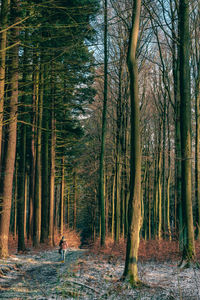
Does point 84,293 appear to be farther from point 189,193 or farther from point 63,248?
point 63,248

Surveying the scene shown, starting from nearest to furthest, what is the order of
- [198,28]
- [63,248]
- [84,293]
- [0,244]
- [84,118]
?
[84,293], [0,244], [63,248], [198,28], [84,118]

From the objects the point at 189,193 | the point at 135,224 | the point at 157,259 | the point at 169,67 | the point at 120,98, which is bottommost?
the point at 157,259

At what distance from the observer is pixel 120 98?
17.6 m

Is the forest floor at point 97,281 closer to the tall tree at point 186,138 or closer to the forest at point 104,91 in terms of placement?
the forest at point 104,91

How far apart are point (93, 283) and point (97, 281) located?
212 millimetres

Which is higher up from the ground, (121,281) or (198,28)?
(198,28)

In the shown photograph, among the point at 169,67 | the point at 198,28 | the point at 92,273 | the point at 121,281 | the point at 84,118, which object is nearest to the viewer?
the point at 121,281

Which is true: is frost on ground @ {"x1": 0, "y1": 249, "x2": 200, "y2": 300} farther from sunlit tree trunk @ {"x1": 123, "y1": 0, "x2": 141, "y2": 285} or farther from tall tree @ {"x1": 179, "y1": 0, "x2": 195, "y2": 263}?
tall tree @ {"x1": 179, "y1": 0, "x2": 195, "y2": 263}

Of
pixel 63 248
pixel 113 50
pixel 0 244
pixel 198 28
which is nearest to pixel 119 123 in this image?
pixel 113 50

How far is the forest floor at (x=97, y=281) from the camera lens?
683cm

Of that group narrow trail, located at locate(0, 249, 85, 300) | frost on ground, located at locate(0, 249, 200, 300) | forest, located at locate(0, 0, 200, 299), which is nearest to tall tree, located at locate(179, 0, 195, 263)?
forest, located at locate(0, 0, 200, 299)

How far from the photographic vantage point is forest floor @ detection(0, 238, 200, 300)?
22.4 feet

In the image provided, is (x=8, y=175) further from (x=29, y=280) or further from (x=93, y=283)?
(x=93, y=283)

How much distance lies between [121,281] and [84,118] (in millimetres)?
20745
